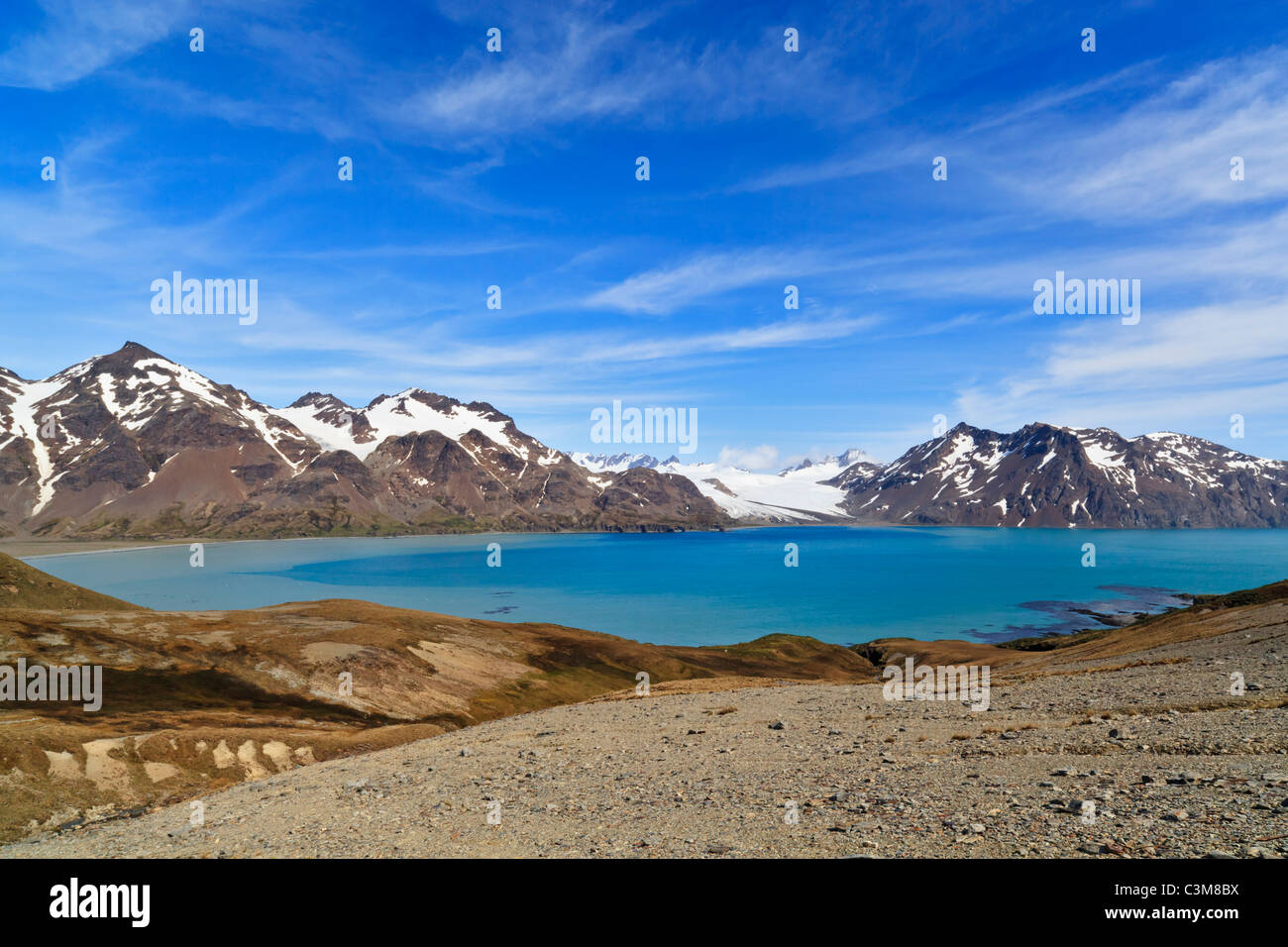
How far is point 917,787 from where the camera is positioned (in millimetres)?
20031

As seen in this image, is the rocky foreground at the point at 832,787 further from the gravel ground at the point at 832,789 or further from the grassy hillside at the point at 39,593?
the grassy hillside at the point at 39,593

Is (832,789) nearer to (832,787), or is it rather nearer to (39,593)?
(832,787)

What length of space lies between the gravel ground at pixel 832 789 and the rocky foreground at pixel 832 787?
0.32ft

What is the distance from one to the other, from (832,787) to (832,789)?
0.30 m

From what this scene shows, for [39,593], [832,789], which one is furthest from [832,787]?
[39,593]

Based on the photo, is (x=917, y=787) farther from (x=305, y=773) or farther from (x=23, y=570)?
(x=23, y=570)

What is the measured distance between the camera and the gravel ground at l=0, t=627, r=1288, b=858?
15.7 meters

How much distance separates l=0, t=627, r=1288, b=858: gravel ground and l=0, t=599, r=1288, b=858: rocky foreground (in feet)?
0.32

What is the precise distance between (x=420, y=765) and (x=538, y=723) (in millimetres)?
12937

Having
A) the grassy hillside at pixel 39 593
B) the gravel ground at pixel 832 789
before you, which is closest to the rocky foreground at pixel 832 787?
the gravel ground at pixel 832 789

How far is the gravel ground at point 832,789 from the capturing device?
15656 millimetres

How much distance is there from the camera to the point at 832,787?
21.7m

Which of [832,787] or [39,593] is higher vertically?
[832,787]
